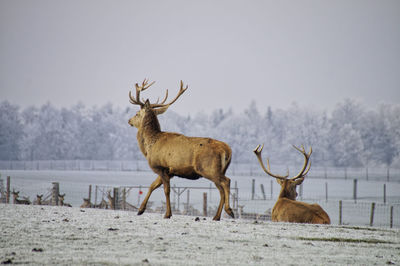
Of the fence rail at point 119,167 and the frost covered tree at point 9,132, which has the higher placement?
the frost covered tree at point 9,132

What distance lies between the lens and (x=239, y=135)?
437ft

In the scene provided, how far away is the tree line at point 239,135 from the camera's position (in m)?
113

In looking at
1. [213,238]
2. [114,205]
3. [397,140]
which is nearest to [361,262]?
[213,238]

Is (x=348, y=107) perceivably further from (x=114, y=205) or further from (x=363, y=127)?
(x=114, y=205)

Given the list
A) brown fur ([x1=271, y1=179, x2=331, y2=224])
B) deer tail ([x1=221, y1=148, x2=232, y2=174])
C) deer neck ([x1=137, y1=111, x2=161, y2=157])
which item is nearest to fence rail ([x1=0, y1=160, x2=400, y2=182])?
brown fur ([x1=271, y1=179, x2=331, y2=224])

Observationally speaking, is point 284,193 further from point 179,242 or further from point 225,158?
point 179,242

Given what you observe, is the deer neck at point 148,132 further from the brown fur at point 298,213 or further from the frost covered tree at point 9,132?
the frost covered tree at point 9,132

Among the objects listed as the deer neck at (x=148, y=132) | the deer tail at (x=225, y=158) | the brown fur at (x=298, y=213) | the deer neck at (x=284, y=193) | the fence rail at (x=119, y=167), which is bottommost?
the fence rail at (x=119, y=167)

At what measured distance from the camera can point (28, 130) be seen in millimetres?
114250

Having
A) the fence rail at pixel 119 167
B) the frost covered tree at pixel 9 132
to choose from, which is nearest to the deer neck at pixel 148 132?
the fence rail at pixel 119 167

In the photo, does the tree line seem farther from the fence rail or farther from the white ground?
the white ground

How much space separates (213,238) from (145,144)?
404cm

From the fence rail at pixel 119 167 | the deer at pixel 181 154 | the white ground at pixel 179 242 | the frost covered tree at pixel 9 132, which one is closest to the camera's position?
the white ground at pixel 179 242

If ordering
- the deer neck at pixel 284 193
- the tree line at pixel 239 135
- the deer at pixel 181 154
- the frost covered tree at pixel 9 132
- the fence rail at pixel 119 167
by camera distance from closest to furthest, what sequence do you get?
the deer at pixel 181 154
the deer neck at pixel 284 193
the fence rail at pixel 119 167
the frost covered tree at pixel 9 132
the tree line at pixel 239 135
